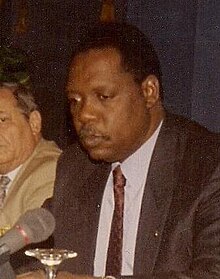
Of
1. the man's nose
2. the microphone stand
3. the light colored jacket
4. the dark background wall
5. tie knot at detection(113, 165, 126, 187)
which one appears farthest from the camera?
the dark background wall

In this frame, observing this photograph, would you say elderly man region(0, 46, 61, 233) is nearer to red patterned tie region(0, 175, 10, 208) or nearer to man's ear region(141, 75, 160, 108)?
red patterned tie region(0, 175, 10, 208)

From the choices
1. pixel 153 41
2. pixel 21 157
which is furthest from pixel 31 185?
pixel 153 41

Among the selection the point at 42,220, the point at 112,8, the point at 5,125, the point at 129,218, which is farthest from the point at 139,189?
the point at 112,8

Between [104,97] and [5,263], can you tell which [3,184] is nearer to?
[104,97]

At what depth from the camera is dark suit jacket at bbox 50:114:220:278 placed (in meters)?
2.10

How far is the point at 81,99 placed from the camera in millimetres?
2088

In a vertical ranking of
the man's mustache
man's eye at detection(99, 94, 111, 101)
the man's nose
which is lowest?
the man's mustache

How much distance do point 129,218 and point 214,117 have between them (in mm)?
1775

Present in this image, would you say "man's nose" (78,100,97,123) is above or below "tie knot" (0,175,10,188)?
above

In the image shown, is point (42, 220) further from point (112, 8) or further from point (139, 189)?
point (112, 8)

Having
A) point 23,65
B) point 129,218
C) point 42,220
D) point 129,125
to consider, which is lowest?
point 129,218

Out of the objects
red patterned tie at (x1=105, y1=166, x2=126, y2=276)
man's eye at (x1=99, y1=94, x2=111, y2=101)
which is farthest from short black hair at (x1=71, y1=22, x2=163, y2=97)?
red patterned tie at (x1=105, y1=166, x2=126, y2=276)

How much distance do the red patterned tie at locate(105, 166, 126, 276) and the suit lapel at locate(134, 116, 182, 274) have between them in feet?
0.19

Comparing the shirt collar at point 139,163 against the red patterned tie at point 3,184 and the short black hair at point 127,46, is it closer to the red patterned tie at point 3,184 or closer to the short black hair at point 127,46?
the short black hair at point 127,46
